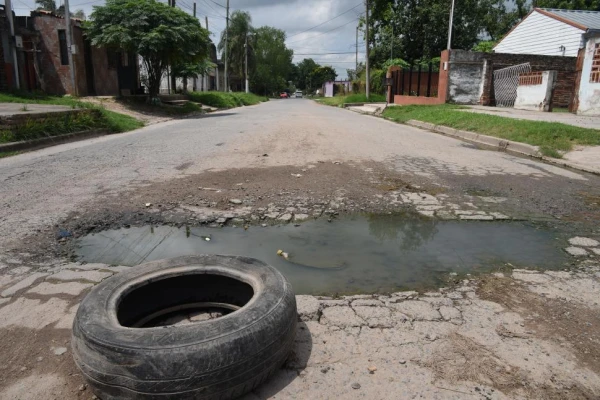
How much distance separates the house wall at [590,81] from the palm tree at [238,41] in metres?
46.5

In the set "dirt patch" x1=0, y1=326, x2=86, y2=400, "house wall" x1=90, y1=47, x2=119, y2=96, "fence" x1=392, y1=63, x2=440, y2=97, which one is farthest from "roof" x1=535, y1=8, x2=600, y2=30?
"dirt patch" x1=0, y1=326, x2=86, y2=400

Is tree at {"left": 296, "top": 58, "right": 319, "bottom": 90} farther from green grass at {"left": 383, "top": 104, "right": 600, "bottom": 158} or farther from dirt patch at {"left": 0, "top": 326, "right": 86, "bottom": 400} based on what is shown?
dirt patch at {"left": 0, "top": 326, "right": 86, "bottom": 400}

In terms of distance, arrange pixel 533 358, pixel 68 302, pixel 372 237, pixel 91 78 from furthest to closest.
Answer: pixel 91 78 < pixel 372 237 < pixel 68 302 < pixel 533 358

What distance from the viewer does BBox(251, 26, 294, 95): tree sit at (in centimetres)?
7881

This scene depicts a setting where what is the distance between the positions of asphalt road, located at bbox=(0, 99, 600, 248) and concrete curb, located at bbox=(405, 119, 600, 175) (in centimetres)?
42

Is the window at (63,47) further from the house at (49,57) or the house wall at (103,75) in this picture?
the house wall at (103,75)

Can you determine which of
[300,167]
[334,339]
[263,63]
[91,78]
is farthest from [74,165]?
[263,63]

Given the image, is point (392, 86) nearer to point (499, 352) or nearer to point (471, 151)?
point (471, 151)

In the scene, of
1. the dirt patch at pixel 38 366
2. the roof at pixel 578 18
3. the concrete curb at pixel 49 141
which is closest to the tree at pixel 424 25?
the roof at pixel 578 18

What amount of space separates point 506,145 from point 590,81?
325 inches

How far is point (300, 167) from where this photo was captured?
23.0 feet

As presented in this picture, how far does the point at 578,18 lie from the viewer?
2380 centimetres

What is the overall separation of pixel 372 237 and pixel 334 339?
1.91m

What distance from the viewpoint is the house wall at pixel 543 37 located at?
2334 centimetres
